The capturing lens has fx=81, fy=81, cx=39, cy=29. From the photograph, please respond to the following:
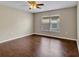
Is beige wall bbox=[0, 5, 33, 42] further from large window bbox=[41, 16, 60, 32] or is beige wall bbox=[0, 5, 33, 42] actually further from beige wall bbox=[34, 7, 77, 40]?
beige wall bbox=[34, 7, 77, 40]

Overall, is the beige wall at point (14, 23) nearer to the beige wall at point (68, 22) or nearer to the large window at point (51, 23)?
the large window at point (51, 23)

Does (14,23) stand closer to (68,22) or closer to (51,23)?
(51,23)

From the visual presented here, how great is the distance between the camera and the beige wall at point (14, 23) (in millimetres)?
4870

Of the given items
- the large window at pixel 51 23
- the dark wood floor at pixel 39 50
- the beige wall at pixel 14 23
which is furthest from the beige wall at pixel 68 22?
the beige wall at pixel 14 23

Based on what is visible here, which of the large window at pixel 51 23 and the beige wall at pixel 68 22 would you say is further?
the large window at pixel 51 23

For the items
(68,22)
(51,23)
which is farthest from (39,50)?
(51,23)

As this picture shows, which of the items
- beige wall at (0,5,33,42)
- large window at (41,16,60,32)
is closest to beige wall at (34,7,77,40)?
large window at (41,16,60,32)

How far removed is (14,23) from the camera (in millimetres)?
5785

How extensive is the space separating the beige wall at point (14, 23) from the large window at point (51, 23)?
1.32 m

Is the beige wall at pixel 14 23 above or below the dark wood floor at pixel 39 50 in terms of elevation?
above

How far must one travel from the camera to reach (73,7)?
5.27 meters

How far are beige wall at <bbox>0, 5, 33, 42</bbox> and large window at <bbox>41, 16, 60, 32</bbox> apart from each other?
4.33 ft

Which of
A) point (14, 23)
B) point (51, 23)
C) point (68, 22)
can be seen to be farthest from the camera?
point (51, 23)

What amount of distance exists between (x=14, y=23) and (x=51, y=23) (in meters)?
2.95
